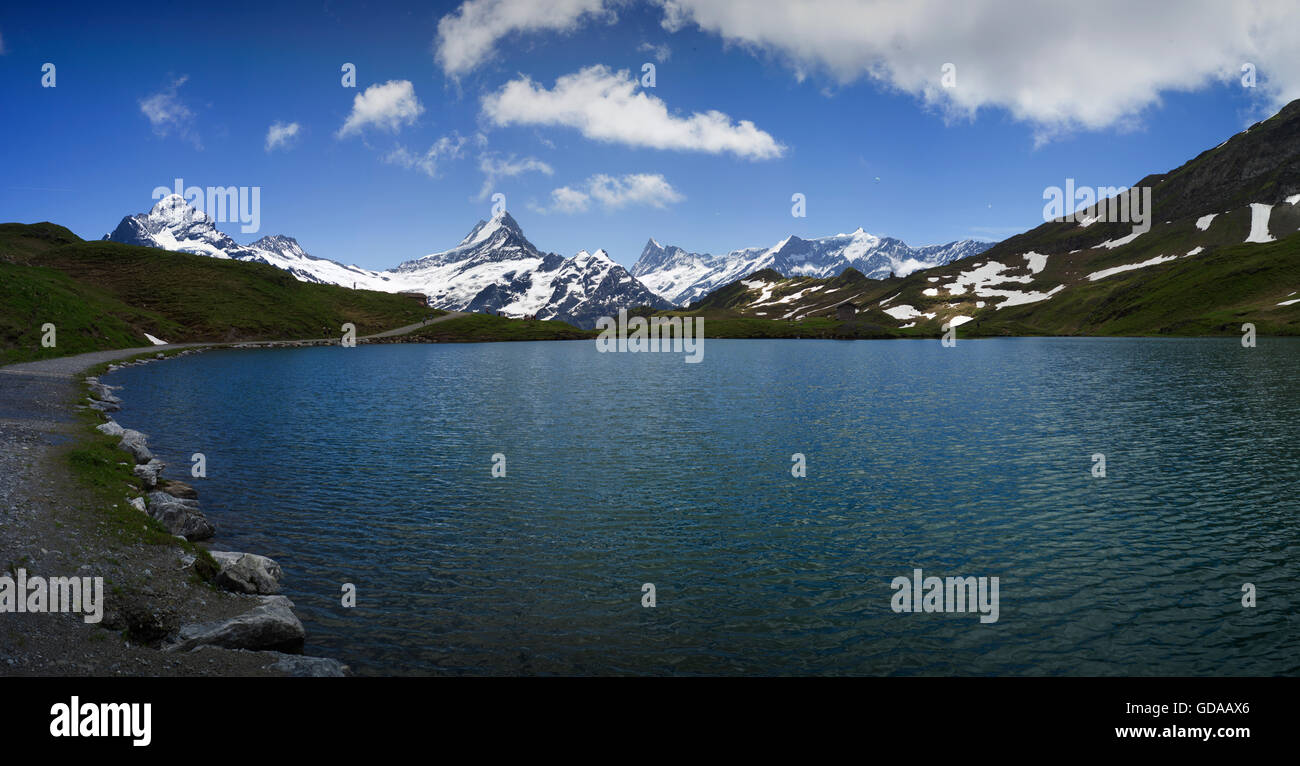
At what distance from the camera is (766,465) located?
1731 inches

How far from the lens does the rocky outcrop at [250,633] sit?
17966mm

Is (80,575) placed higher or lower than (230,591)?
higher

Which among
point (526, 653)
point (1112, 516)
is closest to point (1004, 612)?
point (1112, 516)

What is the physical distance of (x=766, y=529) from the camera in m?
31.1

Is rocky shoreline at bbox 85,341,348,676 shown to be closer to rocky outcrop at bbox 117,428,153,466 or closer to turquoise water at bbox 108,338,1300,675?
turquoise water at bbox 108,338,1300,675

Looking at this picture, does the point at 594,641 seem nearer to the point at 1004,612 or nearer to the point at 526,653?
the point at 526,653

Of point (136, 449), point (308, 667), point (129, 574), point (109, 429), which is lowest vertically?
point (308, 667)

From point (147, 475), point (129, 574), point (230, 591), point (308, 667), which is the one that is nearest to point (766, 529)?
point (308, 667)

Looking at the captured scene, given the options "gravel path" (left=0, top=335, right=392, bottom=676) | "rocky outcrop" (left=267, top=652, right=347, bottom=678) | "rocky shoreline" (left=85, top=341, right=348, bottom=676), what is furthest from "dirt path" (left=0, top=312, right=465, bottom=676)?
"rocky shoreline" (left=85, top=341, right=348, bottom=676)

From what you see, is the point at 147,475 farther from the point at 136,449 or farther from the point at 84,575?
the point at 84,575

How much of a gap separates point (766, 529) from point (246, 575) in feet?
70.9

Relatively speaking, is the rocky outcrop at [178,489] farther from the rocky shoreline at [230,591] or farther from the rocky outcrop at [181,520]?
the rocky outcrop at [181,520]
